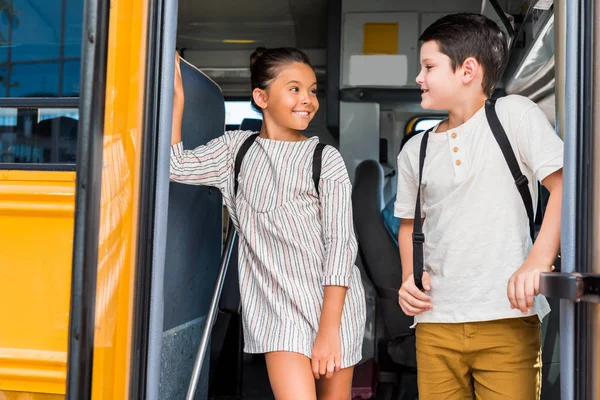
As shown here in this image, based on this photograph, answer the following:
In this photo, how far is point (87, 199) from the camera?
128 cm

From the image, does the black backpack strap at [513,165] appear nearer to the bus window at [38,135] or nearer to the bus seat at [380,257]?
the bus window at [38,135]

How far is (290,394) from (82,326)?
616 mm

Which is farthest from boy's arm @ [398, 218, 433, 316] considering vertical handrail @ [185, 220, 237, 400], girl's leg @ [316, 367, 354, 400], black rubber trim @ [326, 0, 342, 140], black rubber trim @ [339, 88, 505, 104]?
black rubber trim @ [326, 0, 342, 140]

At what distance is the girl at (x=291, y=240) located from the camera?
5.54 feet

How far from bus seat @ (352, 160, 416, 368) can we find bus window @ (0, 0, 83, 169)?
1788 millimetres

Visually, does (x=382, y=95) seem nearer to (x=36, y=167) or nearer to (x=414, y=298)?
(x=414, y=298)

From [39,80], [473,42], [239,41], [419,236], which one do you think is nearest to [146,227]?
[39,80]

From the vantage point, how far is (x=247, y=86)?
571cm

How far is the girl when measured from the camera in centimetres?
169

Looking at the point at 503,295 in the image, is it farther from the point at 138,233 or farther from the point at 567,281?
the point at 138,233

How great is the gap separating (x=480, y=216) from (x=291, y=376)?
0.63m

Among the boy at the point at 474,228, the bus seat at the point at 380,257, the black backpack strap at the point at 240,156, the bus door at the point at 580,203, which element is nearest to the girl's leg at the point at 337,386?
the boy at the point at 474,228

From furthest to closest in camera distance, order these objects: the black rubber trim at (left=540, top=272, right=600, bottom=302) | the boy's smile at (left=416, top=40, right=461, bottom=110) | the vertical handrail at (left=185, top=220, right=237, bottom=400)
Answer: the vertical handrail at (left=185, top=220, right=237, bottom=400), the boy's smile at (left=416, top=40, right=461, bottom=110), the black rubber trim at (left=540, top=272, right=600, bottom=302)

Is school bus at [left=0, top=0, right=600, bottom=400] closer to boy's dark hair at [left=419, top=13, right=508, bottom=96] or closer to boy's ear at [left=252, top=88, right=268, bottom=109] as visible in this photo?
boy's dark hair at [left=419, top=13, right=508, bottom=96]
